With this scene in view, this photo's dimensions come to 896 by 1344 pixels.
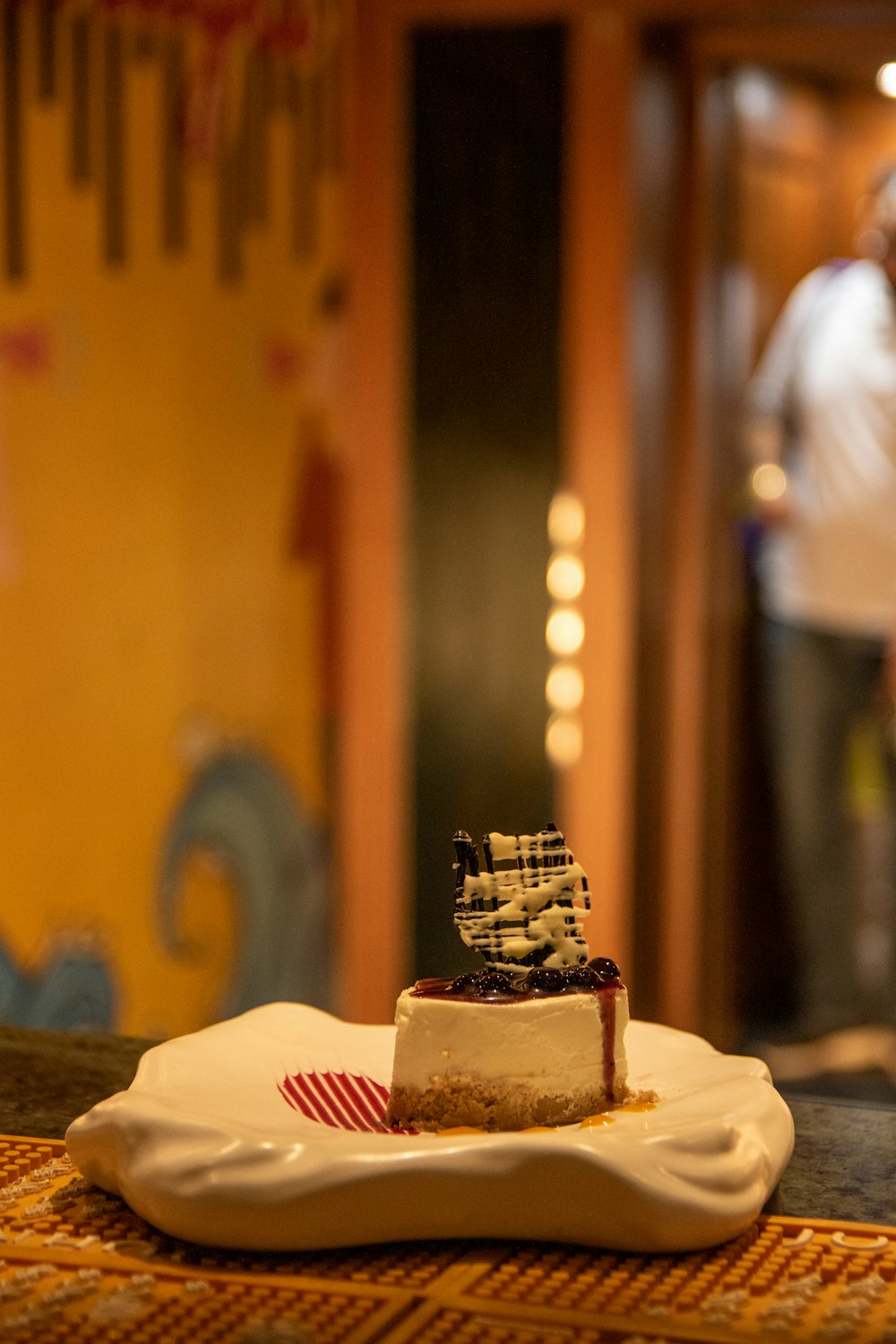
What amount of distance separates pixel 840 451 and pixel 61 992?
1.92 m

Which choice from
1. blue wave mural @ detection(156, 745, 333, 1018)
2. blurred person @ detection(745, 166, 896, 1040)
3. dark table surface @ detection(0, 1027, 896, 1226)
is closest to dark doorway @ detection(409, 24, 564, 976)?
blue wave mural @ detection(156, 745, 333, 1018)

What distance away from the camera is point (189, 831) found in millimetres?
3270

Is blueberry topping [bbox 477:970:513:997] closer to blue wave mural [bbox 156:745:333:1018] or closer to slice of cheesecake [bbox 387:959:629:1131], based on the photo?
slice of cheesecake [bbox 387:959:629:1131]

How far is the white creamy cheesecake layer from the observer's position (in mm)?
1257

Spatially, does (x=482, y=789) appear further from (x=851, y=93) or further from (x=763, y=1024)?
(x=851, y=93)

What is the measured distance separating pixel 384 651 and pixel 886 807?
116 cm

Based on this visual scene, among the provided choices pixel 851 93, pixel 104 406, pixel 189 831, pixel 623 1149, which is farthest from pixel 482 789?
pixel 623 1149

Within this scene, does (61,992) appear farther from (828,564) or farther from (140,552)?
(828,564)

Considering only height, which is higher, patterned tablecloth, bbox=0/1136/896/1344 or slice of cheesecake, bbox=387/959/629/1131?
slice of cheesecake, bbox=387/959/629/1131

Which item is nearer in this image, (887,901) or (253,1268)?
(253,1268)

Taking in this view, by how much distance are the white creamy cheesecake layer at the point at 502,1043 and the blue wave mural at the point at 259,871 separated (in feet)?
6.53

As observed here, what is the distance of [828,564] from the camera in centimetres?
366

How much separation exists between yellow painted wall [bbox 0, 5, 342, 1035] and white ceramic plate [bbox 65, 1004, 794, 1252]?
1.72 m

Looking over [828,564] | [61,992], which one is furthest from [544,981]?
[828,564]
